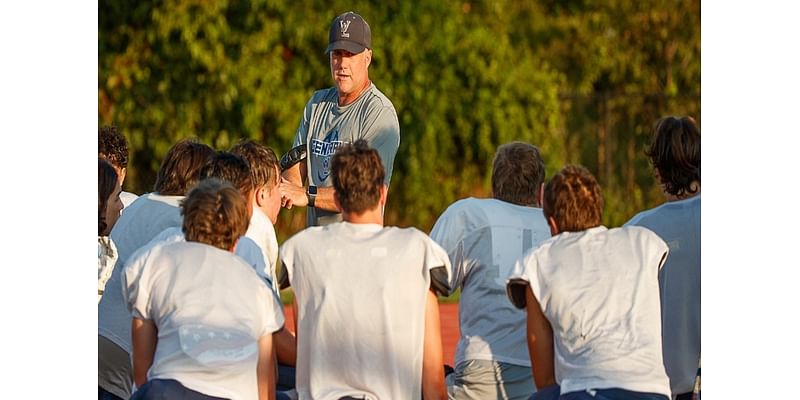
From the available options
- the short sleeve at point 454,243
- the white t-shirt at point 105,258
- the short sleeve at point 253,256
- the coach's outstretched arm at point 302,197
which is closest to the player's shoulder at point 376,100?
the coach's outstretched arm at point 302,197

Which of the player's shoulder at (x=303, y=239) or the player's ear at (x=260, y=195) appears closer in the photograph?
the player's shoulder at (x=303, y=239)

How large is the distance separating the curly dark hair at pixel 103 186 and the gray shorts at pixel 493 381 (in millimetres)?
1454

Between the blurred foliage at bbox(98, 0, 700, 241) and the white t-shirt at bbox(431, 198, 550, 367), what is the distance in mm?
10068

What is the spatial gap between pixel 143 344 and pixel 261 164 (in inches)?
41.9

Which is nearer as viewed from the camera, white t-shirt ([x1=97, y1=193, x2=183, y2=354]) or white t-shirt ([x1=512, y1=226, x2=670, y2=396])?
white t-shirt ([x1=512, y1=226, x2=670, y2=396])

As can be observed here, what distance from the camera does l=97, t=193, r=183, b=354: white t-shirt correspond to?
4758 mm

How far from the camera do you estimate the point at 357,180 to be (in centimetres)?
420

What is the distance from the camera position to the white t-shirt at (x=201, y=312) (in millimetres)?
3969

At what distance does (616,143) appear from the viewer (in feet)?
56.4

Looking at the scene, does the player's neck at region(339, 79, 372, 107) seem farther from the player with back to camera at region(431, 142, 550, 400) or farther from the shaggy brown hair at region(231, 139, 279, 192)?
the player with back to camera at region(431, 142, 550, 400)

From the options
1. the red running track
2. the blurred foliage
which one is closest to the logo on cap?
the red running track

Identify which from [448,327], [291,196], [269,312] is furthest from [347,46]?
[448,327]

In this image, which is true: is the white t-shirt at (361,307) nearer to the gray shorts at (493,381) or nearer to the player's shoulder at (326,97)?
the gray shorts at (493,381)
